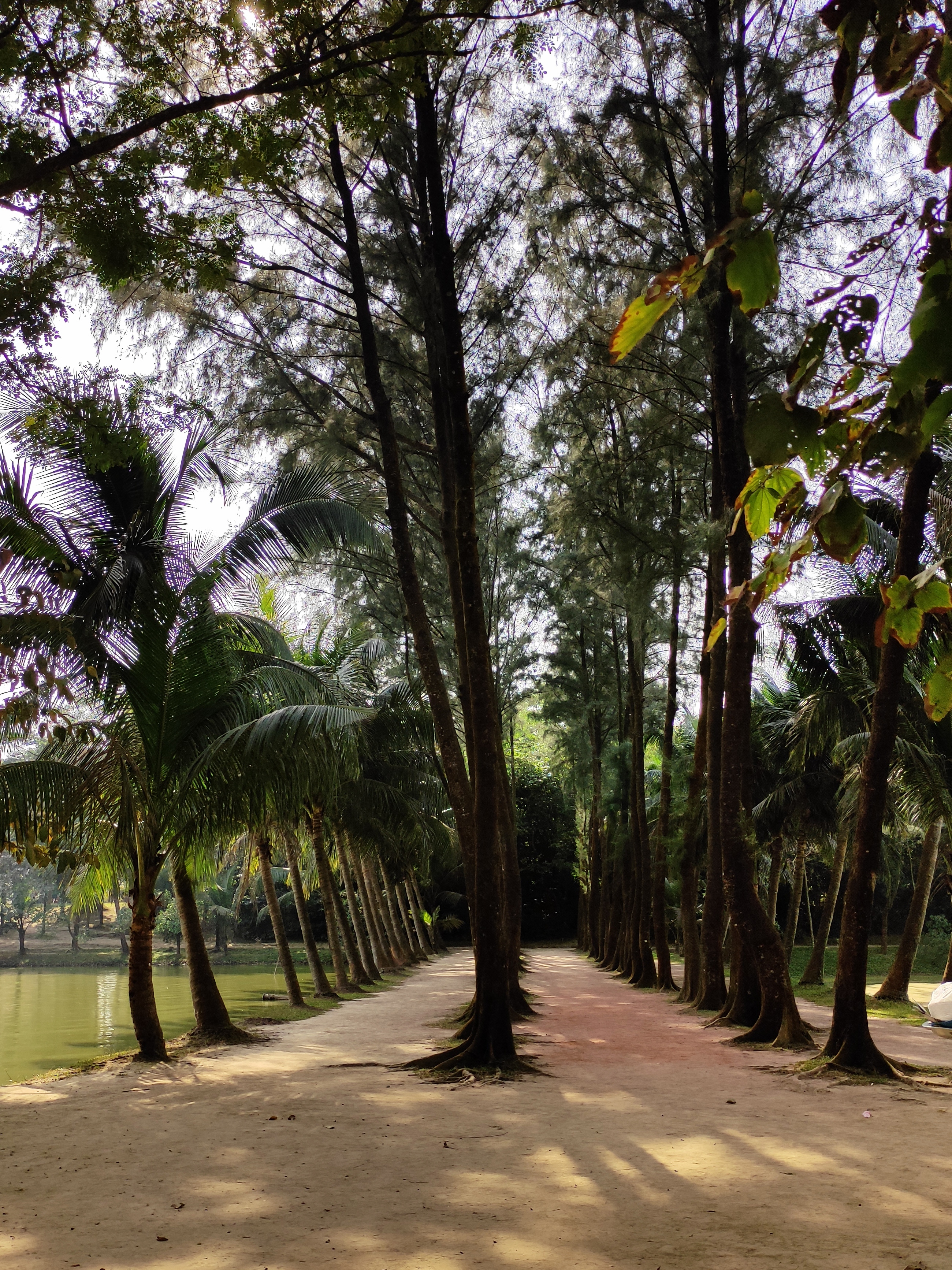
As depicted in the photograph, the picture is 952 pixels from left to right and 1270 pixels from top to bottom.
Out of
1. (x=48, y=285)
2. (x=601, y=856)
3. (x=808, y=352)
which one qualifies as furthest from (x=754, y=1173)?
(x=601, y=856)

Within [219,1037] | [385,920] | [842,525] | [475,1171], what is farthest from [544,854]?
[842,525]

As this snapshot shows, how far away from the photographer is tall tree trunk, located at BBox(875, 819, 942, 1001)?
650 inches

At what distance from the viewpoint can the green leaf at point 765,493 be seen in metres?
1.54

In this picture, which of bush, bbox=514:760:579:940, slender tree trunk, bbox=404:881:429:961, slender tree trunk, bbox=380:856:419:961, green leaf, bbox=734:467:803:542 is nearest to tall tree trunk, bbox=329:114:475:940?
Answer: green leaf, bbox=734:467:803:542

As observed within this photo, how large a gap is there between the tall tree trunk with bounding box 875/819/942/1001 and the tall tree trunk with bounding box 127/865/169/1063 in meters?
11.9

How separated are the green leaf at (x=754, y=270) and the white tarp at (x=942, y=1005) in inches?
564

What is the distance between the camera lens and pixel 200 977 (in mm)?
11633

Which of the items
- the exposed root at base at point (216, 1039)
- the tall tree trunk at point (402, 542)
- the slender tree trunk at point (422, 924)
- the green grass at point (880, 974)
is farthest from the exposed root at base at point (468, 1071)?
the slender tree trunk at point (422, 924)

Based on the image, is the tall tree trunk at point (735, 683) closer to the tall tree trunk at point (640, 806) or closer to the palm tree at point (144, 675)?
the palm tree at point (144, 675)

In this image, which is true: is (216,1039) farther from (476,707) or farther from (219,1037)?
(476,707)

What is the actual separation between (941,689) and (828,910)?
21.1 metres

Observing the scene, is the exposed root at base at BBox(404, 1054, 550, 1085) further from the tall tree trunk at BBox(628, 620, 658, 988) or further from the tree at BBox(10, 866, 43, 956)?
the tree at BBox(10, 866, 43, 956)

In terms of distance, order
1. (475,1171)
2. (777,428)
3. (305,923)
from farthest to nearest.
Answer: (305,923) → (475,1171) → (777,428)

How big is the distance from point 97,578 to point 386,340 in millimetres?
5888
